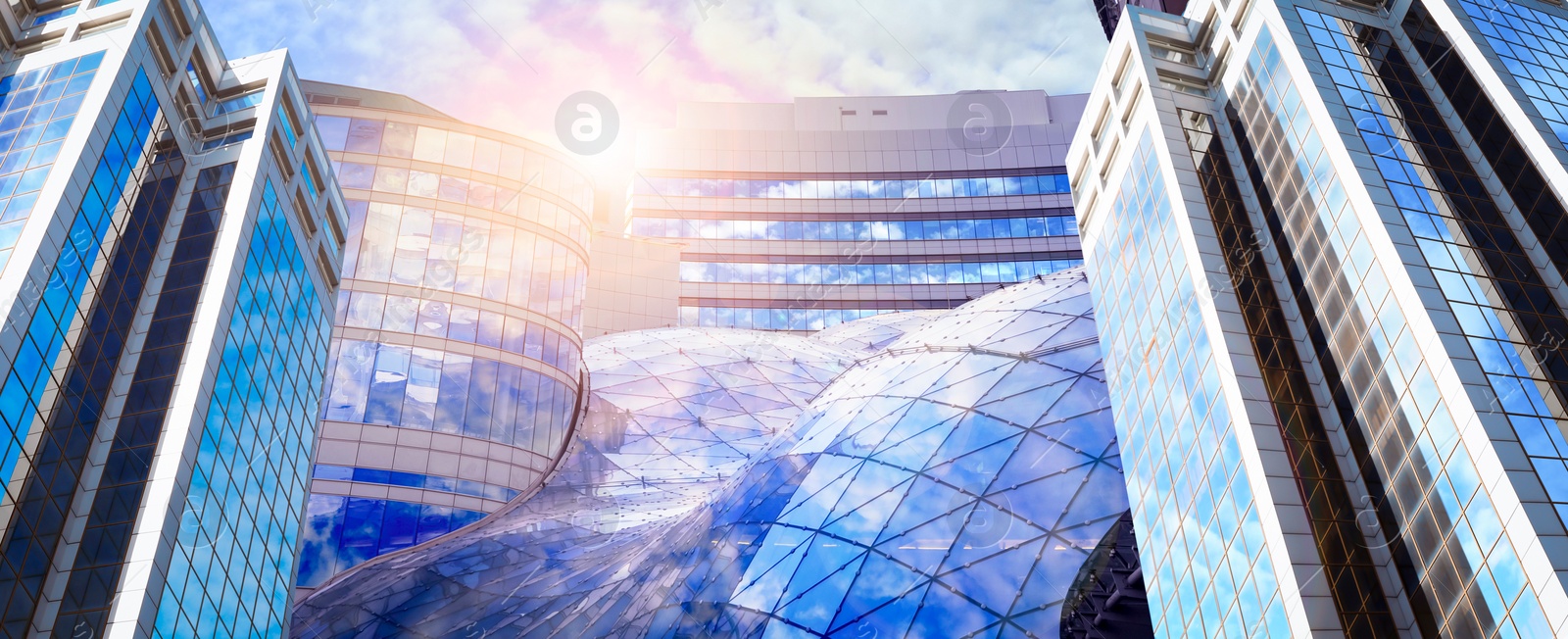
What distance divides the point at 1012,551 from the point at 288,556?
2760 cm

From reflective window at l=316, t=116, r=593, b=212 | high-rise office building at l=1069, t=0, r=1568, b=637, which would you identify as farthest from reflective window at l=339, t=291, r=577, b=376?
high-rise office building at l=1069, t=0, r=1568, b=637

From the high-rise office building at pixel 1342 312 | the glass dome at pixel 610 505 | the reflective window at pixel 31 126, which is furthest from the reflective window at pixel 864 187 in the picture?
the reflective window at pixel 31 126

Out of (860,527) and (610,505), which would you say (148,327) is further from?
(610,505)

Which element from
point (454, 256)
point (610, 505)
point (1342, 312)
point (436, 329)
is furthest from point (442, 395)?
point (1342, 312)

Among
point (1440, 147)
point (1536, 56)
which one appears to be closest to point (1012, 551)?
point (1440, 147)

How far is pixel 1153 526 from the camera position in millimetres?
34062

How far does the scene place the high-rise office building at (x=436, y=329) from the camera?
60312 mm

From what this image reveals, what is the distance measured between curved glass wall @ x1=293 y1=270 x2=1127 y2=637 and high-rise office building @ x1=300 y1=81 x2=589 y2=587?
15.3ft

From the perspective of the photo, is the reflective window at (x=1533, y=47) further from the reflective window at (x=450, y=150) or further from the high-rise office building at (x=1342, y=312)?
the reflective window at (x=450, y=150)

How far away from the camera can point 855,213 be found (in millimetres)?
112562

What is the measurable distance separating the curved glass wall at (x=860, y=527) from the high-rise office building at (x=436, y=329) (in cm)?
467

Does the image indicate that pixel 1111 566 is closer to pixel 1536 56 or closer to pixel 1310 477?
pixel 1310 477

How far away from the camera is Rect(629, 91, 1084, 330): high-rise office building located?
108m

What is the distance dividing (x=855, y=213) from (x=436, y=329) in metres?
54.8
